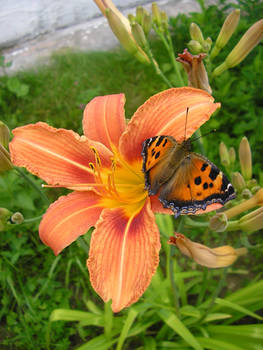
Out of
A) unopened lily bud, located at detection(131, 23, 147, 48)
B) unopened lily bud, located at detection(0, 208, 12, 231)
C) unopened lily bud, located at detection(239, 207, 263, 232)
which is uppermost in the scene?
unopened lily bud, located at detection(131, 23, 147, 48)

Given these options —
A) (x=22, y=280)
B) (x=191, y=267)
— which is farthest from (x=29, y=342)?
(x=191, y=267)

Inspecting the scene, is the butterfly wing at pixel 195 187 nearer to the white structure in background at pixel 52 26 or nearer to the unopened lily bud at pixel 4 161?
the unopened lily bud at pixel 4 161

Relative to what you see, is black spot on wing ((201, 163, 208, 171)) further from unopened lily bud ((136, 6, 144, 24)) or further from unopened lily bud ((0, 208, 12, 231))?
unopened lily bud ((136, 6, 144, 24))

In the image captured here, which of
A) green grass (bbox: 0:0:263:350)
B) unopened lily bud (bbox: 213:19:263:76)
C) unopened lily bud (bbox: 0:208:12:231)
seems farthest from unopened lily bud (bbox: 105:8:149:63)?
unopened lily bud (bbox: 0:208:12:231)

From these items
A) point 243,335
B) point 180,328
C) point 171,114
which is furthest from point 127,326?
point 171,114

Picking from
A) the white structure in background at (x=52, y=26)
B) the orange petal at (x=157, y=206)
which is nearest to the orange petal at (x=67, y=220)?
the orange petal at (x=157, y=206)

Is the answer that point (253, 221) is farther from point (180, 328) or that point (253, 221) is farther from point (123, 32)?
point (123, 32)

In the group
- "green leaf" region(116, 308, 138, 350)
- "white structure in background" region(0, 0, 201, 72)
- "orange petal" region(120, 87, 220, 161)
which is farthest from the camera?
"white structure in background" region(0, 0, 201, 72)
